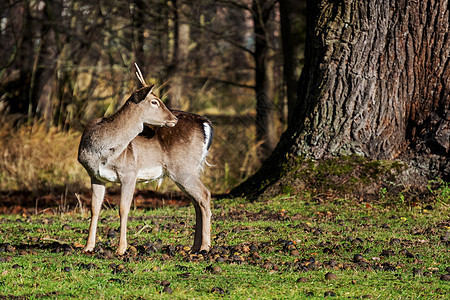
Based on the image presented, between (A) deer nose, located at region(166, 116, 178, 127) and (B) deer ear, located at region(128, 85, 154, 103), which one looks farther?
(A) deer nose, located at region(166, 116, 178, 127)

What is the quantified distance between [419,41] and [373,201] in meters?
2.20

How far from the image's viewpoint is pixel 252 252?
572cm

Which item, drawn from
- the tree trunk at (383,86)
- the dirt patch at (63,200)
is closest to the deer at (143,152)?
the tree trunk at (383,86)

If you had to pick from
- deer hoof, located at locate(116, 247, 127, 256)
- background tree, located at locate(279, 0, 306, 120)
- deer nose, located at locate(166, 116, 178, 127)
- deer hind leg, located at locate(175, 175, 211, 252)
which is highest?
background tree, located at locate(279, 0, 306, 120)

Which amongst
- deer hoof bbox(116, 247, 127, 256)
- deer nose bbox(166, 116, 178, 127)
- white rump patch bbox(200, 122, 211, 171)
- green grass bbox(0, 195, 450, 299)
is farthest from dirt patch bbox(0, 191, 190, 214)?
deer hoof bbox(116, 247, 127, 256)

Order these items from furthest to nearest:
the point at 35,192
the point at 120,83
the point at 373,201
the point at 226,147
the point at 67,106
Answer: the point at 120,83, the point at 67,106, the point at 226,147, the point at 35,192, the point at 373,201

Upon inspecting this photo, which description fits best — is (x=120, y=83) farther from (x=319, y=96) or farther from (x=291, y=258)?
(x=291, y=258)

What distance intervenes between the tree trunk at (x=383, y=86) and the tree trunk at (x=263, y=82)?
492cm

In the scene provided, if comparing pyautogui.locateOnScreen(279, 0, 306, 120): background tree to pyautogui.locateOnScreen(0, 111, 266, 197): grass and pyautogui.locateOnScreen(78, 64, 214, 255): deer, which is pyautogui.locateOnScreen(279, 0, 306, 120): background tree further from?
pyautogui.locateOnScreen(78, 64, 214, 255): deer

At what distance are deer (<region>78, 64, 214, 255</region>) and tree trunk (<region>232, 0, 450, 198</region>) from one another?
2326 mm

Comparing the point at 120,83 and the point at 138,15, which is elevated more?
the point at 138,15

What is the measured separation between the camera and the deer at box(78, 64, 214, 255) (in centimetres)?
570

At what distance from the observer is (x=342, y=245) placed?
5.91m

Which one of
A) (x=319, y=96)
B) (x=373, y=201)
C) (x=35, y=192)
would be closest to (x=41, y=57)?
(x=35, y=192)
